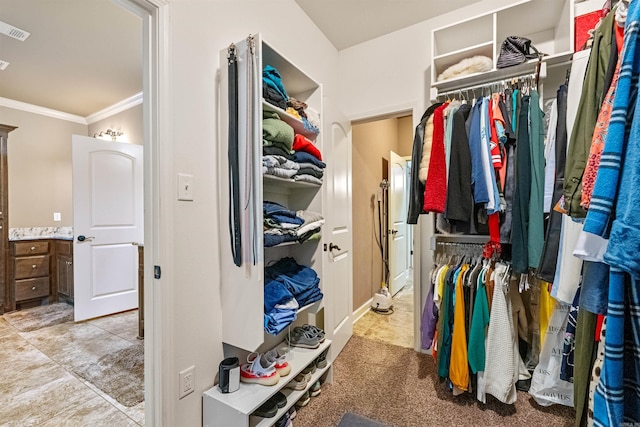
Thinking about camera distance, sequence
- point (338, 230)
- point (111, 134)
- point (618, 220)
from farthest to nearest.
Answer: point (111, 134), point (338, 230), point (618, 220)

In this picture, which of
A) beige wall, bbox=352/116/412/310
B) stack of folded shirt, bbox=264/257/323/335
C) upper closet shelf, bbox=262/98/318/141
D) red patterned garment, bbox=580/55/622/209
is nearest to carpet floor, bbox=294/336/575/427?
stack of folded shirt, bbox=264/257/323/335

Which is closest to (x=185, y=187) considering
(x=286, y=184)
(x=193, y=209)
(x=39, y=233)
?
(x=193, y=209)

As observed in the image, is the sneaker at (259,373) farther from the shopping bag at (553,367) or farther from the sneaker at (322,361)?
the shopping bag at (553,367)

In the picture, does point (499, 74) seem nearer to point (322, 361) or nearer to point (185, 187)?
point (185, 187)

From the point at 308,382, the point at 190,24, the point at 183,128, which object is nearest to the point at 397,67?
the point at 190,24

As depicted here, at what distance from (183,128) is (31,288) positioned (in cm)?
371

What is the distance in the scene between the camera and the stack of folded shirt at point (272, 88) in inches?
59.0

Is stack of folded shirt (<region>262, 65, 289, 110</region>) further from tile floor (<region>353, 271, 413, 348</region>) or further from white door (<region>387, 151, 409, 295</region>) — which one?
white door (<region>387, 151, 409, 295</region>)

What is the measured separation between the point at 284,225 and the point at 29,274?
3807 mm

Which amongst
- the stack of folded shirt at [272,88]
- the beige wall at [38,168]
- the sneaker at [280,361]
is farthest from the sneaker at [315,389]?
the beige wall at [38,168]

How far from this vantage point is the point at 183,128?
1.31 m

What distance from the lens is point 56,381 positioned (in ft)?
→ 6.24

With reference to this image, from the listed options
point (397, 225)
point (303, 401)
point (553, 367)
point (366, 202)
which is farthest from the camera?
point (397, 225)

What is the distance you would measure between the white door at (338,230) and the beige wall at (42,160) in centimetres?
274
